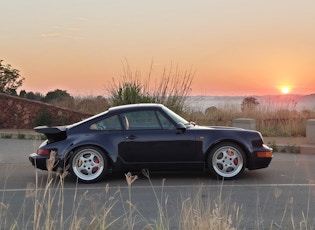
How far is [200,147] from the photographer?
8.38 metres

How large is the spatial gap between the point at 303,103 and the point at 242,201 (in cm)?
1407

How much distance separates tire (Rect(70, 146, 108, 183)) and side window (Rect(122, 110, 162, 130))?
0.74 meters

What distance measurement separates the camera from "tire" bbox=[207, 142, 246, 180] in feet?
27.4

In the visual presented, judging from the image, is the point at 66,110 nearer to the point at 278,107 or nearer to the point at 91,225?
the point at 278,107

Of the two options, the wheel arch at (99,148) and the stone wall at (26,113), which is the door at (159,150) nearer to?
the wheel arch at (99,148)

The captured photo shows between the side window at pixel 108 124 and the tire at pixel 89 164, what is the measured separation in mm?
412

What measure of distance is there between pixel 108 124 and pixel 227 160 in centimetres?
208

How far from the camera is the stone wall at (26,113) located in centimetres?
1895

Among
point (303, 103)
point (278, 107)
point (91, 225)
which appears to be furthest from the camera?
point (303, 103)

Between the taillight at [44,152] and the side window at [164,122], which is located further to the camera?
the side window at [164,122]

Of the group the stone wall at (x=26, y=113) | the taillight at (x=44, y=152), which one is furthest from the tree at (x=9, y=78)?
the taillight at (x=44, y=152)

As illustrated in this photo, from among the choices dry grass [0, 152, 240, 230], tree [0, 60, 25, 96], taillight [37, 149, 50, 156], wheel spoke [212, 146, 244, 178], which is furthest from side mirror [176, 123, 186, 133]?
tree [0, 60, 25, 96]

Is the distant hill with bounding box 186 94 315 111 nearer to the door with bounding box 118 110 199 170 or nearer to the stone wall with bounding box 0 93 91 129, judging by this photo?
the stone wall with bounding box 0 93 91 129

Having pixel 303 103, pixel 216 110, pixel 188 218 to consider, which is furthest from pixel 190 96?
pixel 188 218
